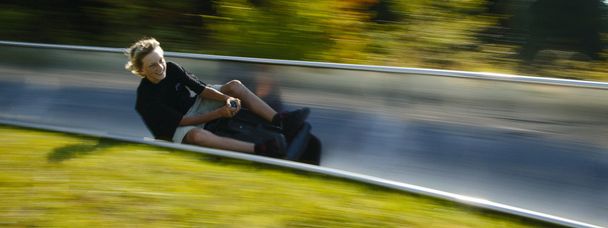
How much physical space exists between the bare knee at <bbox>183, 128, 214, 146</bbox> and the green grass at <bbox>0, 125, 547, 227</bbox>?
0.43 meters

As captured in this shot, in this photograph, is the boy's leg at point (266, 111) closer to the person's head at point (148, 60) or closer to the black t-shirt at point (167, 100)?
the black t-shirt at point (167, 100)

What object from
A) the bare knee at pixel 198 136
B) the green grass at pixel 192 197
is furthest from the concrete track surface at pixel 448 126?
the bare knee at pixel 198 136

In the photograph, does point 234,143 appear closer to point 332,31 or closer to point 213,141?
point 213,141

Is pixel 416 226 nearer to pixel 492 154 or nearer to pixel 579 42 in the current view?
pixel 492 154

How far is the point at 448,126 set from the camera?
576 centimetres

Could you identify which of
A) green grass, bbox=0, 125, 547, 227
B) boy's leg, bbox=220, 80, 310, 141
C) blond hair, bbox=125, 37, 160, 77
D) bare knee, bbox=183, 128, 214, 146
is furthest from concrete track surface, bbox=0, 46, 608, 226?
blond hair, bbox=125, 37, 160, 77

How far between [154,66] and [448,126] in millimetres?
2430

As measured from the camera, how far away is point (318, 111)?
648 centimetres

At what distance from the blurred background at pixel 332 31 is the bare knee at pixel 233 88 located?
229cm

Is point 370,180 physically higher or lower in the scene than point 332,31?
lower

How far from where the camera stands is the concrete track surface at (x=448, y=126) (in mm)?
5121

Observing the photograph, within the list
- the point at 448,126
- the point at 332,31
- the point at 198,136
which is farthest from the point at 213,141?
the point at 332,31

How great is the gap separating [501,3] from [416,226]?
30.1 feet

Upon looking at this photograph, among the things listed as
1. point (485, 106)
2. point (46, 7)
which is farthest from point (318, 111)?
point (46, 7)
